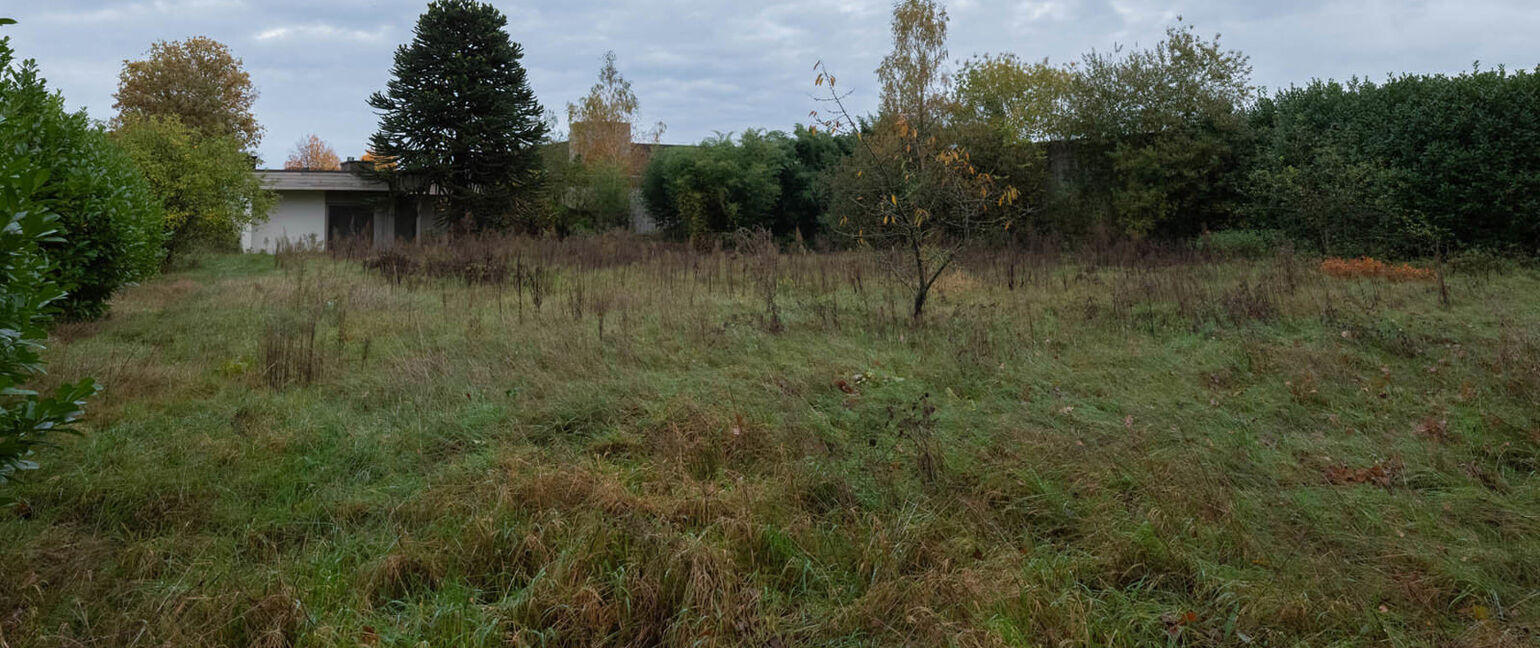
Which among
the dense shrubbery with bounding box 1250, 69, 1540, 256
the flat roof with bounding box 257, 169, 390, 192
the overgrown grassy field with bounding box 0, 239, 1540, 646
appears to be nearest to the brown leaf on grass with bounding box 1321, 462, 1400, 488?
the overgrown grassy field with bounding box 0, 239, 1540, 646

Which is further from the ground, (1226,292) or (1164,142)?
(1164,142)

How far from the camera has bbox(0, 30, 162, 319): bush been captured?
584 cm

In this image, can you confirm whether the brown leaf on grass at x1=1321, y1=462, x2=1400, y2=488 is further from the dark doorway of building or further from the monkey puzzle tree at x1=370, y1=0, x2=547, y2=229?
the dark doorway of building

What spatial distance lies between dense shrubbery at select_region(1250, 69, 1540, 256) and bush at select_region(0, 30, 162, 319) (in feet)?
46.7

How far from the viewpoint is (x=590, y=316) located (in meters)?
7.33

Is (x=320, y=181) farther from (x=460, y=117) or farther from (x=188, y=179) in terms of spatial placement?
(x=188, y=179)

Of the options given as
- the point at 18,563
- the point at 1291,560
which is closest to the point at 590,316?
the point at 18,563

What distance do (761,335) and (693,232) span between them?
13.0 m

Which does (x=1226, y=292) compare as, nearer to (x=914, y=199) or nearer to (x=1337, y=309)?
(x=1337, y=309)

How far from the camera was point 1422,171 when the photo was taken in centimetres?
1162

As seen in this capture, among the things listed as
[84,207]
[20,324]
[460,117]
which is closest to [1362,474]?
[20,324]

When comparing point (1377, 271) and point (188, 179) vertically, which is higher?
point (188, 179)

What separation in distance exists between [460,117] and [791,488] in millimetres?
18444

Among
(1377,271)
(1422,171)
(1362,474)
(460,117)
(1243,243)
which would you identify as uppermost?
(460,117)
